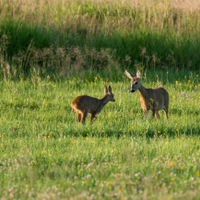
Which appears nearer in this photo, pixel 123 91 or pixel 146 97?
pixel 146 97

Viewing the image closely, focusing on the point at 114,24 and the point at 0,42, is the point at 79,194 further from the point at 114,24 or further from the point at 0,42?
the point at 114,24

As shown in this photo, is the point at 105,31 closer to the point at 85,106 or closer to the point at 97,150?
the point at 85,106

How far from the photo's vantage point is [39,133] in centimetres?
723

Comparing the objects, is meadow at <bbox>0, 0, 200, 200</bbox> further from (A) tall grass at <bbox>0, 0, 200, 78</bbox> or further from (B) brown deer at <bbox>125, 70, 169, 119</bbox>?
(B) brown deer at <bbox>125, 70, 169, 119</bbox>

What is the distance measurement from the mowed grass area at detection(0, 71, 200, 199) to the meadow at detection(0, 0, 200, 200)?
0.02 m

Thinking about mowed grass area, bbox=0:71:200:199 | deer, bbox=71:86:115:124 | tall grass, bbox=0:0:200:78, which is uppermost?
tall grass, bbox=0:0:200:78

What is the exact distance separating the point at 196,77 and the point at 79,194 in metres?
9.47

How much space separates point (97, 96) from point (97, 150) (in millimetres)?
4544

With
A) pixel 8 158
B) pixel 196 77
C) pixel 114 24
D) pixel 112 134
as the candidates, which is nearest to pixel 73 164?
pixel 8 158

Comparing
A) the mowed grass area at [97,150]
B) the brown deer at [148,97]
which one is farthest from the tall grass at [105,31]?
the brown deer at [148,97]

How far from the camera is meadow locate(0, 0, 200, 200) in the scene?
4676mm

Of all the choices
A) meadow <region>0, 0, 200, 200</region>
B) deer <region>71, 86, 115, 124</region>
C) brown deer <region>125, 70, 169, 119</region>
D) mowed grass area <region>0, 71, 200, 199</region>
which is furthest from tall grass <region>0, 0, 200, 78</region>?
deer <region>71, 86, 115, 124</region>

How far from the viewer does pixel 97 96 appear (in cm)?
1027

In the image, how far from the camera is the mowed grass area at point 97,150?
438 centimetres
